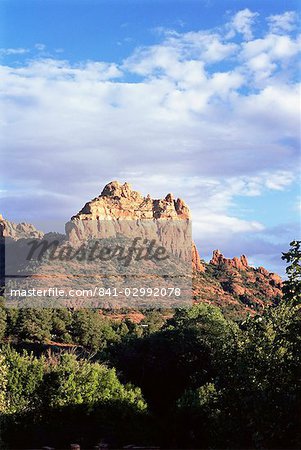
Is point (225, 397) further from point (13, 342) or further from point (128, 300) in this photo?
point (128, 300)

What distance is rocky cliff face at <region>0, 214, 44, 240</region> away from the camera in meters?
154

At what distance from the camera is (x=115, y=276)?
4082 inches

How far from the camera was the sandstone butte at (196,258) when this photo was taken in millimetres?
119312

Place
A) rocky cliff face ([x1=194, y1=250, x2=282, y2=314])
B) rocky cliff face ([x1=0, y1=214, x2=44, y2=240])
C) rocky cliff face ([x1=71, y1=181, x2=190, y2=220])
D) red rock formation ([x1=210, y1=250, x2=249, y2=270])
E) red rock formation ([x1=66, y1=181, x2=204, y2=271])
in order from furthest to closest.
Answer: rocky cliff face ([x1=0, y1=214, x2=44, y2=240]), rocky cliff face ([x1=71, y1=181, x2=190, y2=220]), red rock formation ([x1=210, y1=250, x2=249, y2=270]), red rock formation ([x1=66, y1=181, x2=204, y2=271]), rocky cliff face ([x1=194, y1=250, x2=282, y2=314])

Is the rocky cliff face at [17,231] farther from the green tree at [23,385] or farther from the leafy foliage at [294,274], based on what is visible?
the leafy foliage at [294,274]

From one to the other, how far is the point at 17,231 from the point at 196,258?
182 feet

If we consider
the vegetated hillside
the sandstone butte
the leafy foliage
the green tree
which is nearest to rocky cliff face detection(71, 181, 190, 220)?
the sandstone butte

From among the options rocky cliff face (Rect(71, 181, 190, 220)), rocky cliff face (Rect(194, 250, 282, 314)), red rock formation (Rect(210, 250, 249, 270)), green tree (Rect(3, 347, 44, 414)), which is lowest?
green tree (Rect(3, 347, 44, 414))

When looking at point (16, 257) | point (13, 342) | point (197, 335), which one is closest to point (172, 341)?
point (197, 335)

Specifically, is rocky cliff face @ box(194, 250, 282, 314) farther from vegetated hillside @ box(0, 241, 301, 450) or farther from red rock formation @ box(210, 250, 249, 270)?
vegetated hillside @ box(0, 241, 301, 450)

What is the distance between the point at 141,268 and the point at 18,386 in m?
78.1

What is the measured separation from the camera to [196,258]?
13838 cm

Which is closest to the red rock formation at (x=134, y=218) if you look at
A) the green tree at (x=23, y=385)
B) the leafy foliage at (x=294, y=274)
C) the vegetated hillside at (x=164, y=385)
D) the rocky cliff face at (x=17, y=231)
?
the rocky cliff face at (x=17, y=231)

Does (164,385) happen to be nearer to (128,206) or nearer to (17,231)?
(128,206)
